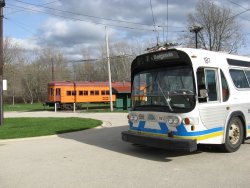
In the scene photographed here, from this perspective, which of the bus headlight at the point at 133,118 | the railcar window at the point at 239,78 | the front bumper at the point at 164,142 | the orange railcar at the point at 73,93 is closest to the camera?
the front bumper at the point at 164,142

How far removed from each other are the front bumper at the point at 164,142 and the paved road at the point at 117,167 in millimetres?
373

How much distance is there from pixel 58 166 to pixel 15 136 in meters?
5.78

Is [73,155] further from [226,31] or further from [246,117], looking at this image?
[226,31]

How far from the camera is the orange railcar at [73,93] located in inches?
1594

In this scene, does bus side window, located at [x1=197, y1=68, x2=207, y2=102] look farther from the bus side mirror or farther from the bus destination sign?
the bus destination sign

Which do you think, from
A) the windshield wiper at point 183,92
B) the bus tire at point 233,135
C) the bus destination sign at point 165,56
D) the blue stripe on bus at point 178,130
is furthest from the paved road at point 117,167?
the bus destination sign at point 165,56

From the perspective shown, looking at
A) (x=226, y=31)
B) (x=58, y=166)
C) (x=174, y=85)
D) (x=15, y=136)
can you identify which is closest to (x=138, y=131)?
(x=174, y=85)

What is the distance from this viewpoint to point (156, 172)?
707 cm

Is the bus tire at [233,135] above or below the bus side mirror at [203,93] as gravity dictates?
below

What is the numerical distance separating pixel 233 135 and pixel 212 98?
137 cm

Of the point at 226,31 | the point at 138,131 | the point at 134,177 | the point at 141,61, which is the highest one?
the point at 226,31

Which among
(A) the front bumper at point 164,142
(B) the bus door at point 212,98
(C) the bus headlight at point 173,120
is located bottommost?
(A) the front bumper at point 164,142

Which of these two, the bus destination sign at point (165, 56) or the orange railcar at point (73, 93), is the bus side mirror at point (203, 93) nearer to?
the bus destination sign at point (165, 56)

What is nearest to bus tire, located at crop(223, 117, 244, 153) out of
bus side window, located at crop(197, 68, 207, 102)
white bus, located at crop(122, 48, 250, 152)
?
white bus, located at crop(122, 48, 250, 152)
